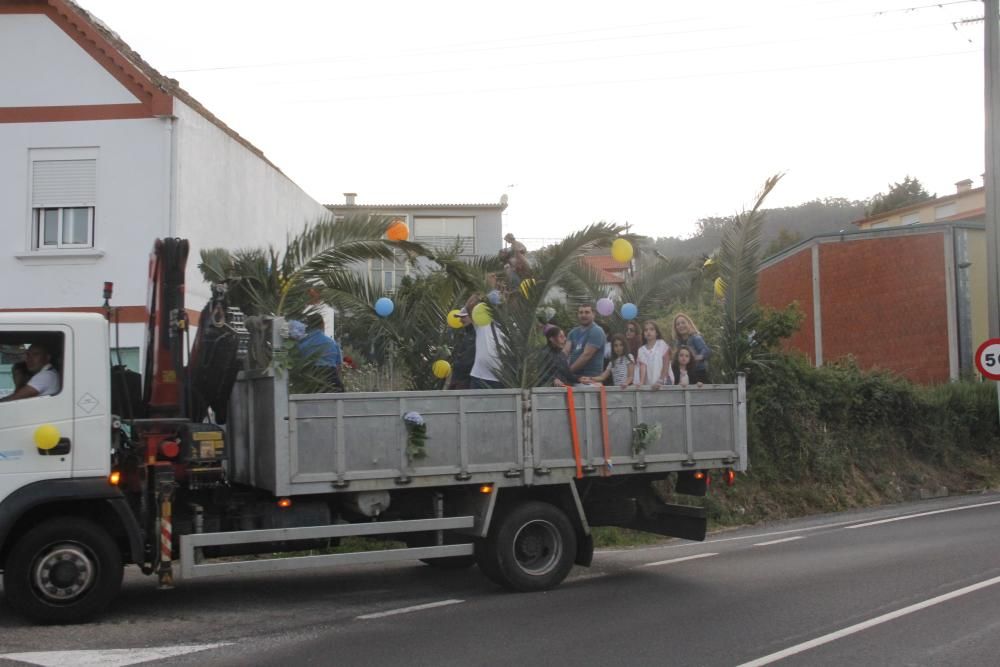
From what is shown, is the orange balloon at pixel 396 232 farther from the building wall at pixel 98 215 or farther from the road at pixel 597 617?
the building wall at pixel 98 215

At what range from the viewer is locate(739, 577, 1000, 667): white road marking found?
6531 mm

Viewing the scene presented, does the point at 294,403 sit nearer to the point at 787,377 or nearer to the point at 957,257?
the point at 787,377

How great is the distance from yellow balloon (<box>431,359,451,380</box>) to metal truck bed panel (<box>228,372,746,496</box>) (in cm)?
274

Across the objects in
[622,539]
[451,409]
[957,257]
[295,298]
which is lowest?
[622,539]

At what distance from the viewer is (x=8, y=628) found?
7527 mm

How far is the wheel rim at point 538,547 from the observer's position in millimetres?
9094

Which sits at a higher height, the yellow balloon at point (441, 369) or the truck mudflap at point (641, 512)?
the yellow balloon at point (441, 369)

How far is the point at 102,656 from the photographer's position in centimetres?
666

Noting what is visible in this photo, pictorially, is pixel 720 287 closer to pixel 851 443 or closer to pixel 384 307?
pixel 384 307

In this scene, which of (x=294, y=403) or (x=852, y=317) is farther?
(x=852, y=317)

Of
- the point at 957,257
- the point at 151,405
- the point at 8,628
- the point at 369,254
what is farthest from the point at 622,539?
the point at 957,257

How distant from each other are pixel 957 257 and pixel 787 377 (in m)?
13.1

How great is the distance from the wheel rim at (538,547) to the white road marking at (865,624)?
2720 mm

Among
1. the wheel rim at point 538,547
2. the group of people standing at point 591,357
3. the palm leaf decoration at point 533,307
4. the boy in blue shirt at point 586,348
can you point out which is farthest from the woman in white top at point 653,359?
the wheel rim at point 538,547
